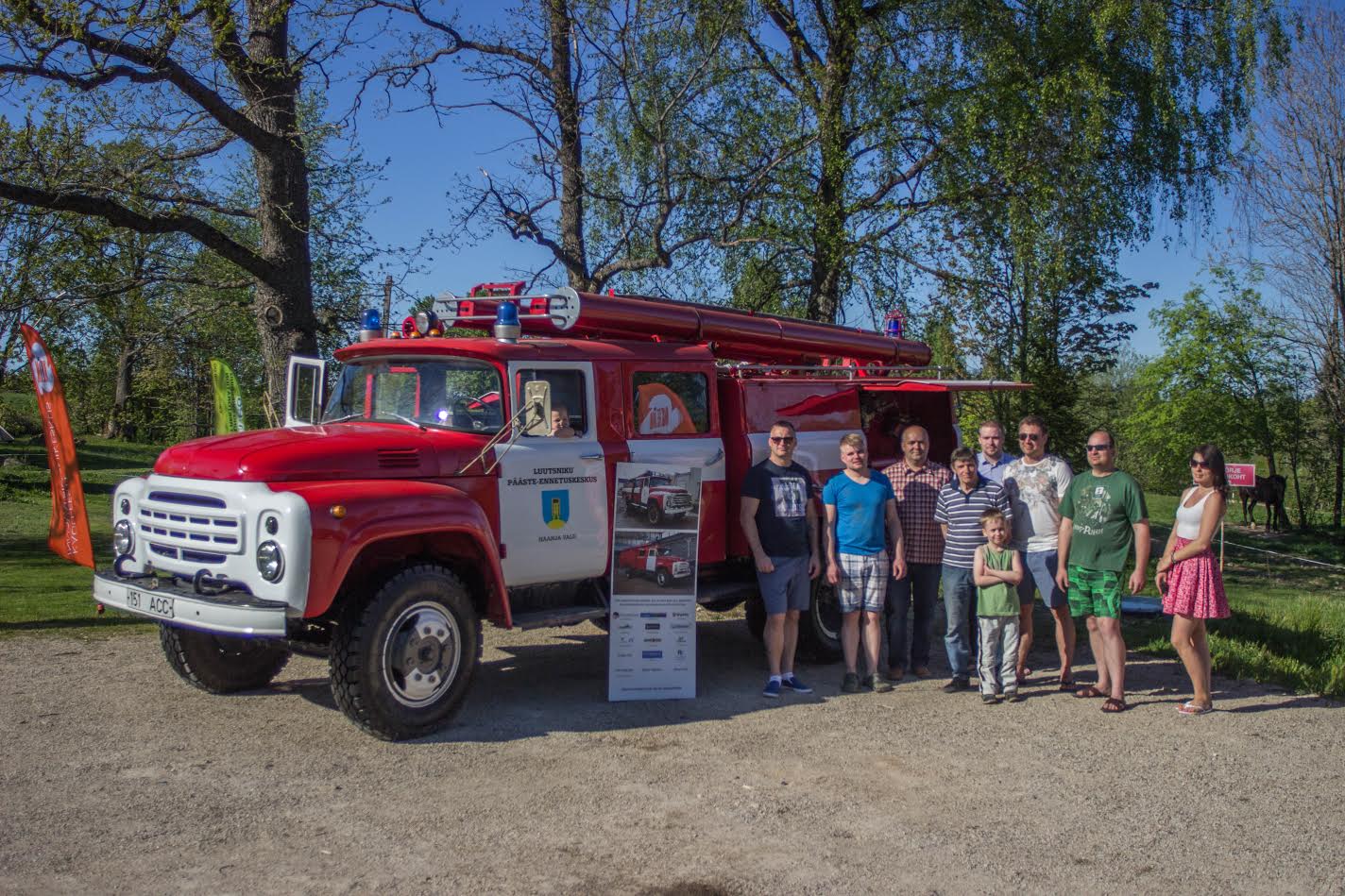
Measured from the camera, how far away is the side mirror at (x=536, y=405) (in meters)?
6.73

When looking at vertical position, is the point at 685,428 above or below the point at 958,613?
above

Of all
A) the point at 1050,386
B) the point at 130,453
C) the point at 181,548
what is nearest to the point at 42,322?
the point at 181,548

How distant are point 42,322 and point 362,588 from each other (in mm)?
10448

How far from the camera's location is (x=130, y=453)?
106 feet

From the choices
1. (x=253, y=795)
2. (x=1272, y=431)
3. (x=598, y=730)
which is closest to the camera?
(x=253, y=795)

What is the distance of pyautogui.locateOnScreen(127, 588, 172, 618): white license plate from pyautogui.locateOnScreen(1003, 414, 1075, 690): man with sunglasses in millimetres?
5549

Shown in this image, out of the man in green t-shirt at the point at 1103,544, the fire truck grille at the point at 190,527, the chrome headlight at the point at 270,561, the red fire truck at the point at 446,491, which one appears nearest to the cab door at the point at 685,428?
the red fire truck at the point at 446,491

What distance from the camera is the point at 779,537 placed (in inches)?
305

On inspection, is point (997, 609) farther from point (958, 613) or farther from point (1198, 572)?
point (1198, 572)

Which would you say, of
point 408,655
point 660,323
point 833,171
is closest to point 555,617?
point 408,655

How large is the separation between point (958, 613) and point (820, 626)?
1.20 meters

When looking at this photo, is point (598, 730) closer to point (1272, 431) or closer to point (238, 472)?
point (238, 472)

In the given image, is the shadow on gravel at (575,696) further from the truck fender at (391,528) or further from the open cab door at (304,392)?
the open cab door at (304,392)

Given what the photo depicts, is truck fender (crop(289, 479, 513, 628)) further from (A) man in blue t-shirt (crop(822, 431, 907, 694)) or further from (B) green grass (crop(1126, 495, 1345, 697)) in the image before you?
(B) green grass (crop(1126, 495, 1345, 697))
